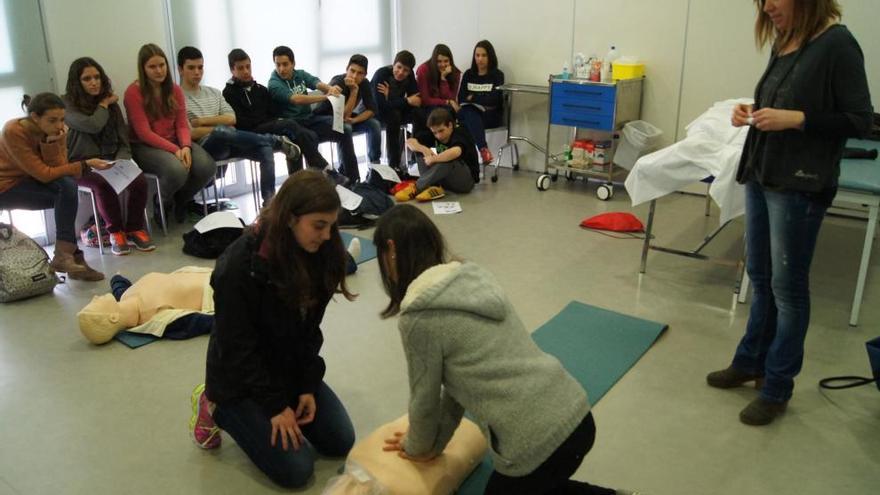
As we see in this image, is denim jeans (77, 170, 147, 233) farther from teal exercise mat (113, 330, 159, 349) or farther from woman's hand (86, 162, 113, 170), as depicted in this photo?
teal exercise mat (113, 330, 159, 349)

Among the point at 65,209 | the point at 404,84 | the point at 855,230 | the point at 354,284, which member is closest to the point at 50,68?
the point at 65,209

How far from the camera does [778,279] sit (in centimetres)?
225

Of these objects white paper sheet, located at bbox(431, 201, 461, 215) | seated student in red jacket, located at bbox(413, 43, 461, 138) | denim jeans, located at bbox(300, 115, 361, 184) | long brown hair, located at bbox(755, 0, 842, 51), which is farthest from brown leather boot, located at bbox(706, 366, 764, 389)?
seated student in red jacket, located at bbox(413, 43, 461, 138)

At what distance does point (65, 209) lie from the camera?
375 cm

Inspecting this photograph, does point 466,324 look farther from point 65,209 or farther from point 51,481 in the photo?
point 65,209

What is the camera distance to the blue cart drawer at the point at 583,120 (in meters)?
5.12

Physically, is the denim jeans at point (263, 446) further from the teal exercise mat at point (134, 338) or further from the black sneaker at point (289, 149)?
the black sneaker at point (289, 149)

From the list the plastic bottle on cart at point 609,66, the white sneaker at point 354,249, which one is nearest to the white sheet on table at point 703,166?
the white sneaker at point 354,249

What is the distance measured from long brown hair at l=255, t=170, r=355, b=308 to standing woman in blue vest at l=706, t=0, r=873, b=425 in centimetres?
131

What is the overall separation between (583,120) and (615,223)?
3.70 feet

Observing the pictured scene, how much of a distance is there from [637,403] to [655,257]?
1.58 meters

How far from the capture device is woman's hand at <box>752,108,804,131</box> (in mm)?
2070

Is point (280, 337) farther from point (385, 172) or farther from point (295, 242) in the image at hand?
point (385, 172)

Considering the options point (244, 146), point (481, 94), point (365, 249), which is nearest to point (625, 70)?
point (481, 94)
